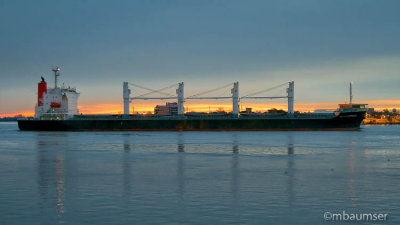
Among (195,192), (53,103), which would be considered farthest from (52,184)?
(53,103)

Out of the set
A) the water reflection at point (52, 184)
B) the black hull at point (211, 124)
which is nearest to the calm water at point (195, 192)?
the water reflection at point (52, 184)

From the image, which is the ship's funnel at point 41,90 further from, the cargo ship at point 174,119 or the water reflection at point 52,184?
the water reflection at point 52,184

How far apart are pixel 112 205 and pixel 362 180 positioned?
8866 mm

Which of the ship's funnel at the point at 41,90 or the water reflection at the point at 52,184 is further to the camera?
the ship's funnel at the point at 41,90

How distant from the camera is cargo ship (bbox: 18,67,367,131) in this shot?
216 ft

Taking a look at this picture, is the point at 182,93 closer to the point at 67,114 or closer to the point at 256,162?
the point at 67,114

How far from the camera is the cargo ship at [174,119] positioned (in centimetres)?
6569

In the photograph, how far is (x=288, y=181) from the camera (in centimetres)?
1442

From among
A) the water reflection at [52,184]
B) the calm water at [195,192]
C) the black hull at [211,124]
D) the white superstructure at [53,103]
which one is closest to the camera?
the calm water at [195,192]

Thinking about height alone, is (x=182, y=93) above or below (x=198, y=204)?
above

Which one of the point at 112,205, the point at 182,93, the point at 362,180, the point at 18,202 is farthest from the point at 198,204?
the point at 182,93

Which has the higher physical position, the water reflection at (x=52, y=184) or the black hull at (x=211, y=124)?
the black hull at (x=211, y=124)

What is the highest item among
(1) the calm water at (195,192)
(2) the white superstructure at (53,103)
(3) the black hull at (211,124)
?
(2) the white superstructure at (53,103)

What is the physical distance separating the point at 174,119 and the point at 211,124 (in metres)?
5.98
